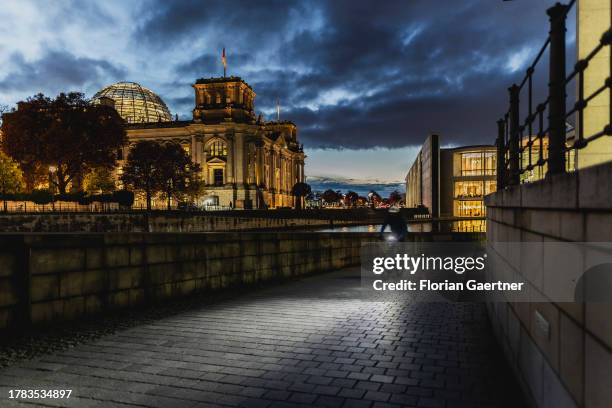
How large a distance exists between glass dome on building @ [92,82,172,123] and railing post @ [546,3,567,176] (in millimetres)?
123374

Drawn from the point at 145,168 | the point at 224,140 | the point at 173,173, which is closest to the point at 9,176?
the point at 145,168

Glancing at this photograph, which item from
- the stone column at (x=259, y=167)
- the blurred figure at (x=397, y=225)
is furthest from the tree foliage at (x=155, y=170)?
the blurred figure at (x=397, y=225)

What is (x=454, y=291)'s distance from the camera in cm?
1172

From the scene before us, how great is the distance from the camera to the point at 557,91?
4184 mm

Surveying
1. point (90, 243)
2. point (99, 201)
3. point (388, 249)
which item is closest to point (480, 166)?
point (99, 201)

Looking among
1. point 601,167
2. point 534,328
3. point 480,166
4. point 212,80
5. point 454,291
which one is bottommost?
point 454,291

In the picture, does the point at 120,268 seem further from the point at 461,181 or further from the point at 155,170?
the point at 461,181

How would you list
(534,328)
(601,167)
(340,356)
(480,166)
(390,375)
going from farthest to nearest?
1. (480,166)
2. (340,356)
3. (390,375)
4. (534,328)
5. (601,167)

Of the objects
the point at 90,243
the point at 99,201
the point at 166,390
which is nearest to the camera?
the point at 166,390

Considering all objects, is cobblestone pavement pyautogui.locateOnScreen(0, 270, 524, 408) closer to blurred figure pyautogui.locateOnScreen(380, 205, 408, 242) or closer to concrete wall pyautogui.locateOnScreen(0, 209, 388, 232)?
blurred figure pyautogui.locateOnScreen(380, 205, 408, 242)

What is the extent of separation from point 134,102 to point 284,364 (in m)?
128

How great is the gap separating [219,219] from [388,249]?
28049mm

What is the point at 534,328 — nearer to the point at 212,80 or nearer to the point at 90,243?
the point at 90,243

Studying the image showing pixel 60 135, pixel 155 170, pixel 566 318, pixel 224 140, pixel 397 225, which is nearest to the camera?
pixel 566 318
